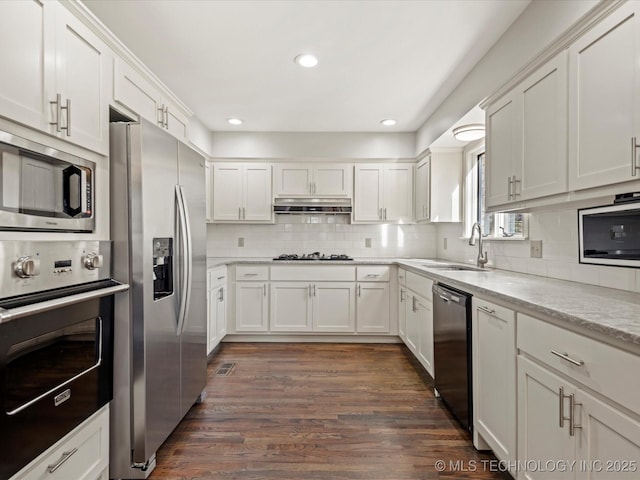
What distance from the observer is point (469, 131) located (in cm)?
281

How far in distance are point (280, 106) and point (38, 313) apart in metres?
2.87

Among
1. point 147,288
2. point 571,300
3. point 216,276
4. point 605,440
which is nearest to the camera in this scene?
point 605,440

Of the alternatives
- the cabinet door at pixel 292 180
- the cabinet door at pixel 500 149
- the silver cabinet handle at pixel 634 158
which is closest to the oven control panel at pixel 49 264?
the silver cabinet handle at pixel 634 158

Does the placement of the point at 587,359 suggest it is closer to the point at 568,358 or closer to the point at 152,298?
the point at 568,358

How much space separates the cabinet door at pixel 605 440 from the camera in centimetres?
92

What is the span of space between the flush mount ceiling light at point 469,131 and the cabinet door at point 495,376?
1.62 meters

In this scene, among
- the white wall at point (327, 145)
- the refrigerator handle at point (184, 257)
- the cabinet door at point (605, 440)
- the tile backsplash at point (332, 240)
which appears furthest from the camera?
the tile backsplash at point (332, 240)

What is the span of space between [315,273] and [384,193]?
1.36 m

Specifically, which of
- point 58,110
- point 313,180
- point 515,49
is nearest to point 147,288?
point 58,110

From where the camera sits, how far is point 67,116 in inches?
51.1

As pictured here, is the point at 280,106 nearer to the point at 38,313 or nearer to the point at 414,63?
the point at 414,63

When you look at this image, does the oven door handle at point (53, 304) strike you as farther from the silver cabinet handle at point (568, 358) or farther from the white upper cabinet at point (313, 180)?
the white upper cabinet at point (313, 180)

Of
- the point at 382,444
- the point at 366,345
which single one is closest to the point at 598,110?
the point at 382,444

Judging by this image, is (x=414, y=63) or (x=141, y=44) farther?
(x=414, y=63)
